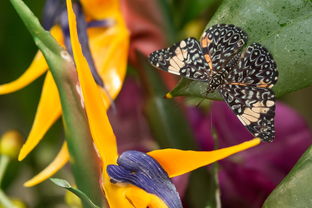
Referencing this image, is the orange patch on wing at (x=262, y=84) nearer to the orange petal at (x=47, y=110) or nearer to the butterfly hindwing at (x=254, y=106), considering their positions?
the butterfly hindwing at (x=254, y=106)

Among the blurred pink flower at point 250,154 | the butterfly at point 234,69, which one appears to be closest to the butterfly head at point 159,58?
the butterfly at point 234,69

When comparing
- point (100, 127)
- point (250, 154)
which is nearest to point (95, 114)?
point (100, 127)

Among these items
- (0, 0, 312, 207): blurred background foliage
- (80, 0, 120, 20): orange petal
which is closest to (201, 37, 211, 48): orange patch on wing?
(80, 0, 120, 20): orange petal

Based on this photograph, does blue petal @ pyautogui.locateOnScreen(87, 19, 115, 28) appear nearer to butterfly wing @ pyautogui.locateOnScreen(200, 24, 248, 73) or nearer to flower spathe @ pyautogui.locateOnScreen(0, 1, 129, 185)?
flower spathe @ pyautogui.locateOnScreen(0, 1, 129, 185)

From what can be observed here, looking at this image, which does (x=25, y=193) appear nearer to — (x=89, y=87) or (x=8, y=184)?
(x=8, y=184)

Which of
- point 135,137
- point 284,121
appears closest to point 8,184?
Result: point 135,137

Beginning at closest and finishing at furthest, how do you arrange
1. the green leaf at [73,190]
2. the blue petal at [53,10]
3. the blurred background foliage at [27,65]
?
the green leaf at [73,190]
the blue petal at [53,10]
the blurred background foliage at [27,65]
